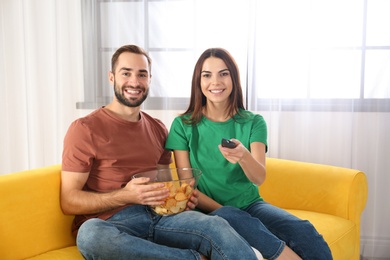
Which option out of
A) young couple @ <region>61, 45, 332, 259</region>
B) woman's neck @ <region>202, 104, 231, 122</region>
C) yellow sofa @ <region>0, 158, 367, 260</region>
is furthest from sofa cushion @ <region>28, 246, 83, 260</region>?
woman's neck @ <region>202, 104, 231, 122</region>

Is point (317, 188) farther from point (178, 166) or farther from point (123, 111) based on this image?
point (123, 111)

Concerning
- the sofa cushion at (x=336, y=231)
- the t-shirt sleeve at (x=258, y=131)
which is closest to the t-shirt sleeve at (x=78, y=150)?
the t-shirt sleeve at (x=258, y=131)

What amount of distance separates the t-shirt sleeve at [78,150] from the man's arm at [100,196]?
0.10ft

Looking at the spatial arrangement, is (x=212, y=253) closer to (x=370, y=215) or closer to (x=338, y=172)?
(x=338, y=172)

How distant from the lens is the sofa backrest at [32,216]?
71.7 inches

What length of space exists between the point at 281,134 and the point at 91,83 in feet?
4.18

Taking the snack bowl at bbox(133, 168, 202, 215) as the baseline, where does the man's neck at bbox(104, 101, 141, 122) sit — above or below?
above

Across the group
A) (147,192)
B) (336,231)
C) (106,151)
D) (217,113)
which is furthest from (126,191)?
(336,231)

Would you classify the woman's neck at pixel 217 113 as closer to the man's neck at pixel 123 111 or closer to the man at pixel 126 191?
the man at pixel 126 191

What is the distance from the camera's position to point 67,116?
129 inches

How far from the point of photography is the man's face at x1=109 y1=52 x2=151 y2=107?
2074mm

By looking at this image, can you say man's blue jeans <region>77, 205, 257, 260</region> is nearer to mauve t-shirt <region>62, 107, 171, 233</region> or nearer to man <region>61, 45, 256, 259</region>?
man <region>61, 45, 256, 259</region>

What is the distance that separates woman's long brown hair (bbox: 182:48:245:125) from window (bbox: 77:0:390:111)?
815 mm

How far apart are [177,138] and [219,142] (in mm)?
188
